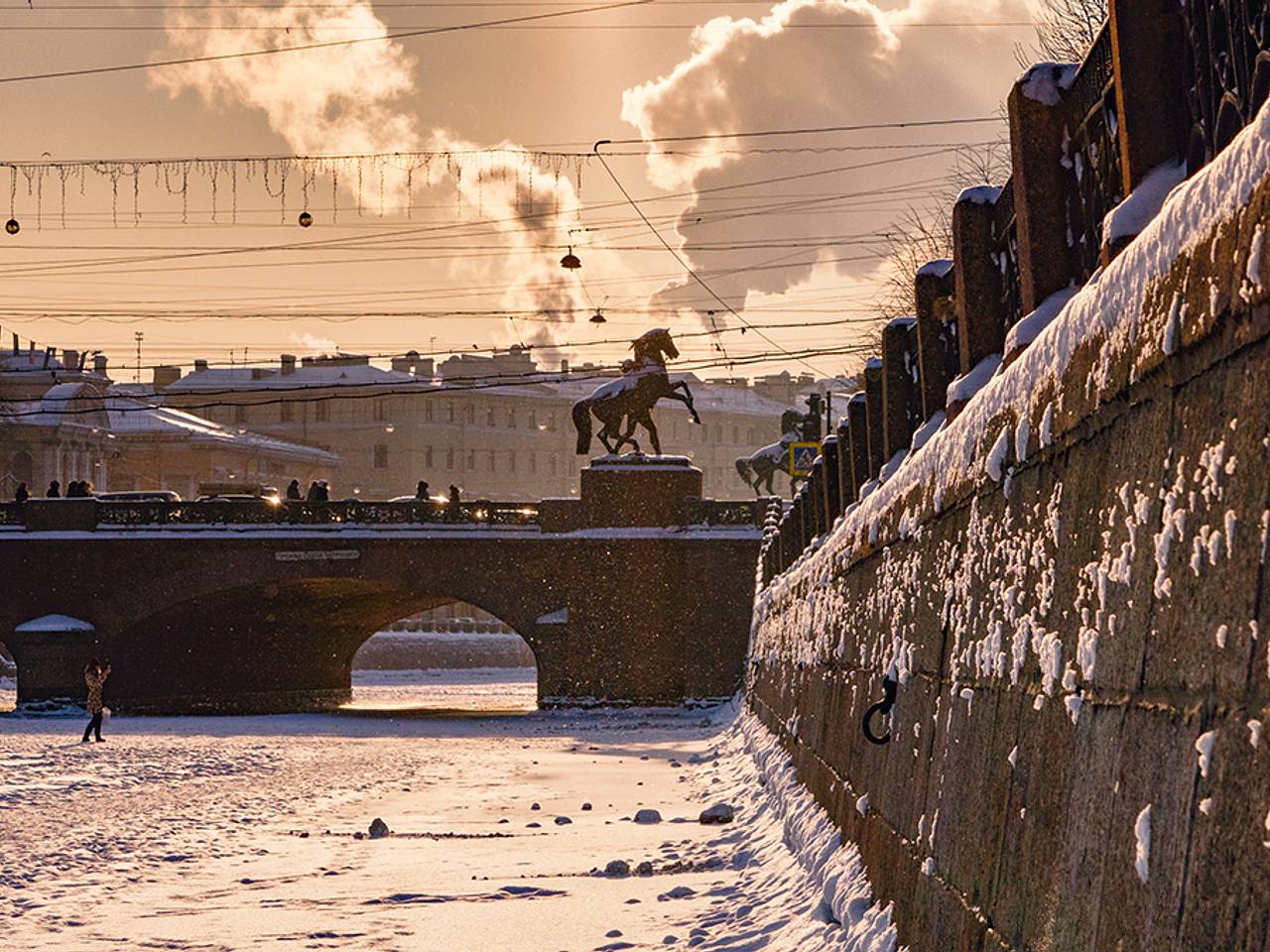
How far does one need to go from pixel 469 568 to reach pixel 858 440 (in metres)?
38.0

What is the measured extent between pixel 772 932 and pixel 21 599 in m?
43.7

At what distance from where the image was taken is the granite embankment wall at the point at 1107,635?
2814mm

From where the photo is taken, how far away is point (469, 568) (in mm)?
50000

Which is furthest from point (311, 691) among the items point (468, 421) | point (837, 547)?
point (468, 421)

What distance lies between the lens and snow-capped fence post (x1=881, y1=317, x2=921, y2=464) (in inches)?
396

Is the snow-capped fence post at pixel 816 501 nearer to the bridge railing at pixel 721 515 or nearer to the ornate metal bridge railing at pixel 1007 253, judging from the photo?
the ornate metal bridge railing at pixel 1007 253

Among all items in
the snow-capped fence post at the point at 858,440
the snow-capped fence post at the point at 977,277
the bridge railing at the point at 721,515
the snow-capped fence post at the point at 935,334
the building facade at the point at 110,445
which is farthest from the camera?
the building facade at the point at 110,445

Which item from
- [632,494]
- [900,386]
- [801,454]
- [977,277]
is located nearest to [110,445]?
[632,494]

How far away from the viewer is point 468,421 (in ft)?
434

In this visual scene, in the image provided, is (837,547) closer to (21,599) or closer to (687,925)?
(687,925)

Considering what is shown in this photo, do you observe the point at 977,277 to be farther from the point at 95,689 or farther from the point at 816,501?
the point at 95,689

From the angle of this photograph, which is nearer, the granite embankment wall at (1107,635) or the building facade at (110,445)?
the granite embankment wall at (1107,635)

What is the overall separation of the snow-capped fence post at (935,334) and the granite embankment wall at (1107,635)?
1.47 meters

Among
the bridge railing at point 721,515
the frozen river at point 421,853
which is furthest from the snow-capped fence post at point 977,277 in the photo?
the bridge railing at point 721,515
